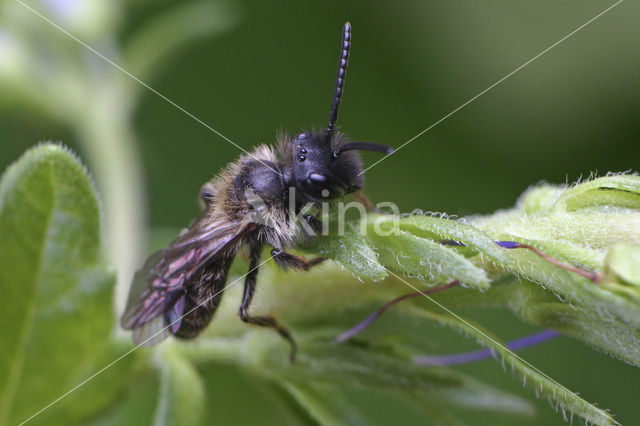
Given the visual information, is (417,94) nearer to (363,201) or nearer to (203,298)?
(363,201)

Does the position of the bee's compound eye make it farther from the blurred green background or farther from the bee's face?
the blurred green background

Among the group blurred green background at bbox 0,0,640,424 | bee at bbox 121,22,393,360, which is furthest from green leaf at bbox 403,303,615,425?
blurred green background at bbox 0,0,640,424

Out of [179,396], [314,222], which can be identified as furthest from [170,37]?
[179,396]

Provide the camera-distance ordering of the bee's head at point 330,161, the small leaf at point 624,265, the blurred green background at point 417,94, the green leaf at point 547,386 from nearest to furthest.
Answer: the small leaf at point 624,265 → the green leaf at point 547,386 → the bee's head at point 330,161 → the blurred green background at point 417,94

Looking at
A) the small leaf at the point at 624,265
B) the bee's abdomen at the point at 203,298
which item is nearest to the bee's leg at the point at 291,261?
the bee's abdomen at the point at 203,298

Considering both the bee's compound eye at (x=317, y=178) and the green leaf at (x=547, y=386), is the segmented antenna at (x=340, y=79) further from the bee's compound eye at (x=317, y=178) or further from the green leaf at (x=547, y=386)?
the green leaf at (x=547, y=386)

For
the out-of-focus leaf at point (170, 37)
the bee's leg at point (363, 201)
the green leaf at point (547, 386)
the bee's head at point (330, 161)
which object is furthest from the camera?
the out-of-focus leaf at point (170, 37)

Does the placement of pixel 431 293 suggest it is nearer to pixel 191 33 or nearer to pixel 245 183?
pixel 245 183
